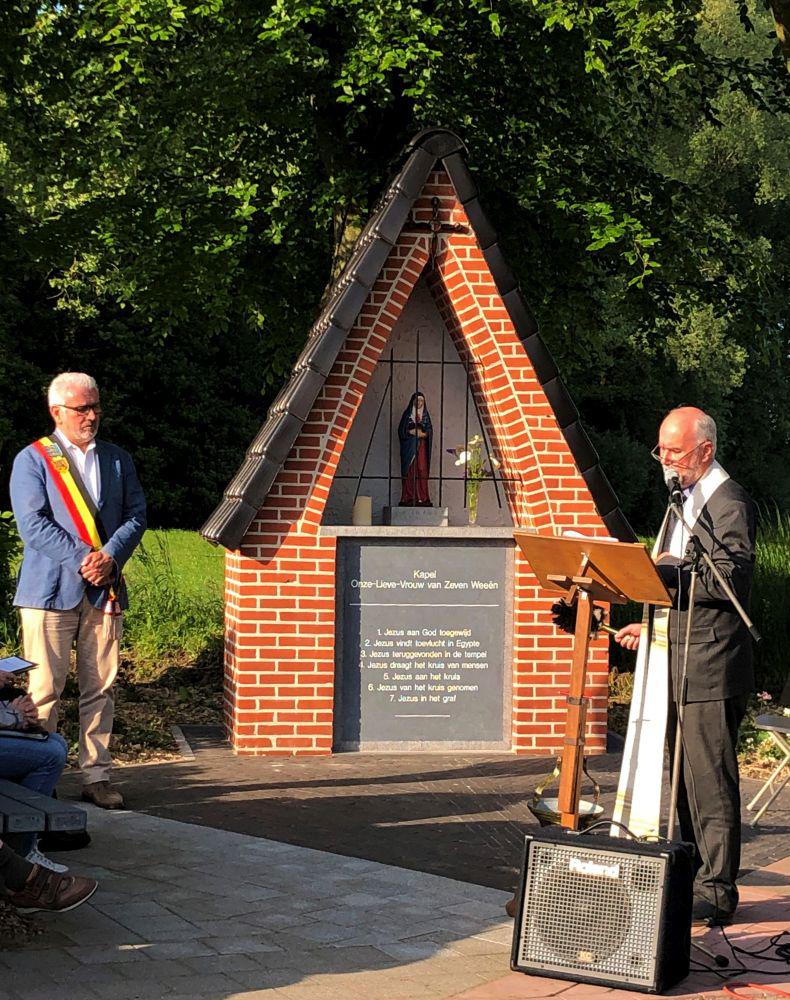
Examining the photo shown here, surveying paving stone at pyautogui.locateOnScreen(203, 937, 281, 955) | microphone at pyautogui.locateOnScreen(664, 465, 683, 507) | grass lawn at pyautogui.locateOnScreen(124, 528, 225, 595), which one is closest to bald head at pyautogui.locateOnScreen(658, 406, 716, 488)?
microphone at pyautogui.locateOnScreen(664, 465, 683, 507)

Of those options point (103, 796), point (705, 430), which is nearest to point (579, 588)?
point (705, 430)

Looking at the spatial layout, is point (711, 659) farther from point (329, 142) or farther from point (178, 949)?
point (329, 142)

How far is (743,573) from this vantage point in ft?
20.7

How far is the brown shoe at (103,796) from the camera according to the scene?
814 centimetres

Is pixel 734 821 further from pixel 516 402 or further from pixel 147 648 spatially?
pixel 147 648

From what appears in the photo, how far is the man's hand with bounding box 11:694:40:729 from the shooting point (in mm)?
6281

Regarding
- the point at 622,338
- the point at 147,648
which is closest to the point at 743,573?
the point at 147,648

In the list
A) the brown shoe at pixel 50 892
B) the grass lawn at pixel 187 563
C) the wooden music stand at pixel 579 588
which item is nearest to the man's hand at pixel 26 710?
the brown shoe at pixel 50 892

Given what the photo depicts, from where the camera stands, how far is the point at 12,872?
5422 millimetres

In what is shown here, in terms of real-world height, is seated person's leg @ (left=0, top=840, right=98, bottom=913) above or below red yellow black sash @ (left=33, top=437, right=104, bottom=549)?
below

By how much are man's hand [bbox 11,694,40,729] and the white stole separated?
2.54 meters

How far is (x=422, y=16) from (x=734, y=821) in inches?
392

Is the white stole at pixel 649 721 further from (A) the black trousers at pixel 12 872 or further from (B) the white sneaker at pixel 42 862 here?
(A) the black trousers at pixel 12 872

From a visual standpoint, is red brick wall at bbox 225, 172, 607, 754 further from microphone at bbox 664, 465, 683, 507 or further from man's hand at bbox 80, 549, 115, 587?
microphone at bbox 664, 465, 683, 507
